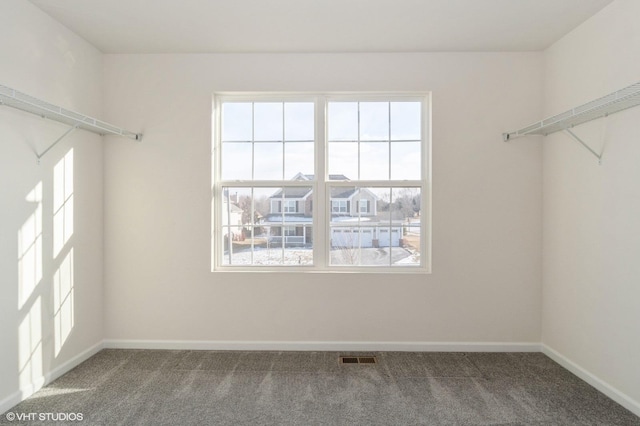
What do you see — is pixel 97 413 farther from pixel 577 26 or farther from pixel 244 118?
pixel 577 26

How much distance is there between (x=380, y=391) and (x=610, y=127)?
96.7 inches

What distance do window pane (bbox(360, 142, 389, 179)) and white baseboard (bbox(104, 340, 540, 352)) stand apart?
1.57 metres

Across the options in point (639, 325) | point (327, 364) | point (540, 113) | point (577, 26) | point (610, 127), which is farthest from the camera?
point (540, 113)

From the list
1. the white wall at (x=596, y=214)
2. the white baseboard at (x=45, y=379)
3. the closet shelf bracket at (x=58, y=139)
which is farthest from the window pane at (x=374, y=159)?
the white baseboard at (x=45, y=379)

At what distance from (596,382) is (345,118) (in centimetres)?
290

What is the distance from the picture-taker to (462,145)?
131 inches

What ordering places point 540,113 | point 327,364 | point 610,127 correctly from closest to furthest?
1. point 610,127
2. point 327,364
3. point 540,113

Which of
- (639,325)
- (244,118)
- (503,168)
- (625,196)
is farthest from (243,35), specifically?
(639,325)

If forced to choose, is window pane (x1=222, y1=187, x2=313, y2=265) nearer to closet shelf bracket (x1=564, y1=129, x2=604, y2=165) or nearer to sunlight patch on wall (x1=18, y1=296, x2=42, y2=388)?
sunlight patch on wall (x1=18, y1=296, x2=42, y2=388)

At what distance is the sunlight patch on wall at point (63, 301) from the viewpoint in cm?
282

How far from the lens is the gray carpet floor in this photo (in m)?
2.29

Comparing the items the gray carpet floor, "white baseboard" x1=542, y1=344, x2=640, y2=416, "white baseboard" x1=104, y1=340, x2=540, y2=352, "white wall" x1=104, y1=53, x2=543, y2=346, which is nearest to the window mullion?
"white wall" x1=104, y1=53, x2=543, y2=346

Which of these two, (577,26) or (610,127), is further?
(577,26)

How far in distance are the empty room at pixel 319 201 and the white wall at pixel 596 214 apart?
0.09 feet
